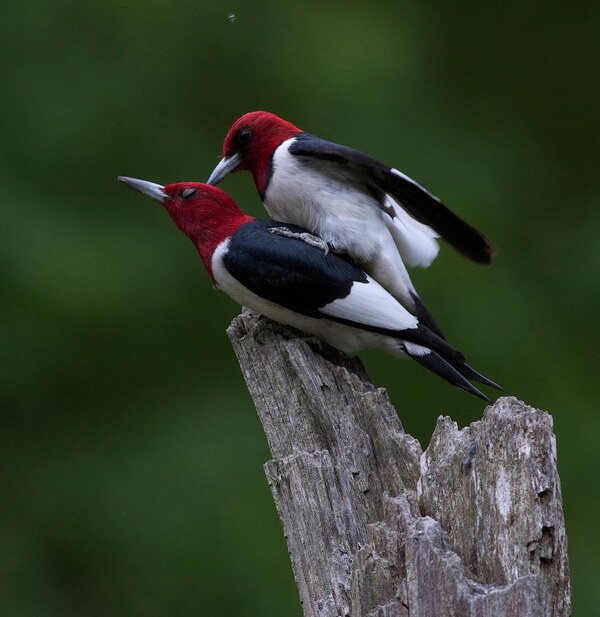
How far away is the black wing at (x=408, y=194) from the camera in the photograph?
→ 4137mm

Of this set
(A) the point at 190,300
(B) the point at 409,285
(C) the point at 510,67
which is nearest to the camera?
(B) the point at 409,285

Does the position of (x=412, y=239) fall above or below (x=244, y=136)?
below

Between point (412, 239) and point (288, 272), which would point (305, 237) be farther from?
point (412, 239)

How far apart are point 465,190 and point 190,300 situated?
1605 mm

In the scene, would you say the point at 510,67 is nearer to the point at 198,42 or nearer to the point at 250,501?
the point at 198,42

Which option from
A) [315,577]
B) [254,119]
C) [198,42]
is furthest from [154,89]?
[315,577]

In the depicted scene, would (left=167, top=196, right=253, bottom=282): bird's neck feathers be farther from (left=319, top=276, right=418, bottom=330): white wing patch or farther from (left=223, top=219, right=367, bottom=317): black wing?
(left=319, top=276, right=418, bottom=330): white wing patch

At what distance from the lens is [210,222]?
13.9ft

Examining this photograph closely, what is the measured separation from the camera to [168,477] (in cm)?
700

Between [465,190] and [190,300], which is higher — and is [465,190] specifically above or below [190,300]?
above

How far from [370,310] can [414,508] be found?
2.96ft

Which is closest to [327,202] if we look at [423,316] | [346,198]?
[346,198]

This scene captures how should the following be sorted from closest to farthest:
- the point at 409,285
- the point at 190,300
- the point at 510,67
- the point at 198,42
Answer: the point at 409,285 → the point at 190,300 → the point at 198,42 → the point at 510,67

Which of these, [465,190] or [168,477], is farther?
[465,190]
